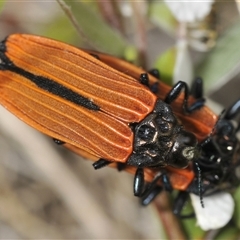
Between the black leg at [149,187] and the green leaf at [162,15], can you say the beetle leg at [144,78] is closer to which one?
the black leg at [149,187]

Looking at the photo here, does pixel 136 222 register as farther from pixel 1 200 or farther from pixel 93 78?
pixel 93 78

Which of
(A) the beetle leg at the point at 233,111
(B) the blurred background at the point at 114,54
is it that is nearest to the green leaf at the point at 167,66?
(B) the blurred background at the point at 114,54

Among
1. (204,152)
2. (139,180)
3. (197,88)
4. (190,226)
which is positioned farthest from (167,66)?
(190,226)

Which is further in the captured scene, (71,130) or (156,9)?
(156,9)

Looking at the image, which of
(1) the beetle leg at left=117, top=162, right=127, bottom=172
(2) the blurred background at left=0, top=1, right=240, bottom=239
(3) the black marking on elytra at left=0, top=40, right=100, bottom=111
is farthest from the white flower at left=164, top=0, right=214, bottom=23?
(1) the beetle leg at left=117, top=162, right=127, bottom=172

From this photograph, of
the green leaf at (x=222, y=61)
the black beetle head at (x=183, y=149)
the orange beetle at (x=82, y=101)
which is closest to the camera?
the orange beetle at (x=82, y=101)

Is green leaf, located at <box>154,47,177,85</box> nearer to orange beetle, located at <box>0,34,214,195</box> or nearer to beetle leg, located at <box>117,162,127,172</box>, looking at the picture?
orange beetle, located at <box>0,34,214,195</box>

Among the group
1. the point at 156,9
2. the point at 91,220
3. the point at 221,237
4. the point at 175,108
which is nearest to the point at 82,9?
the point at 156,9

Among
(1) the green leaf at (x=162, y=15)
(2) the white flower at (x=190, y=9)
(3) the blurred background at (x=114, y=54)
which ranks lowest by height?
(3) the blurred background at (x=114, y=54)
